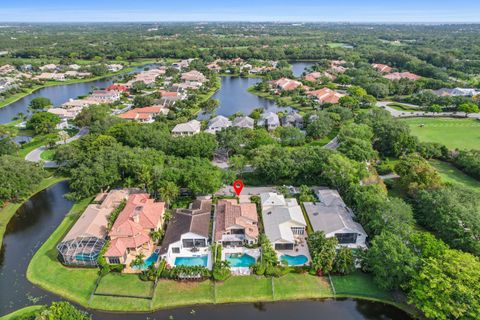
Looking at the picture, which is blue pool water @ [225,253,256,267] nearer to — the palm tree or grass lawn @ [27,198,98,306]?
the palm tree

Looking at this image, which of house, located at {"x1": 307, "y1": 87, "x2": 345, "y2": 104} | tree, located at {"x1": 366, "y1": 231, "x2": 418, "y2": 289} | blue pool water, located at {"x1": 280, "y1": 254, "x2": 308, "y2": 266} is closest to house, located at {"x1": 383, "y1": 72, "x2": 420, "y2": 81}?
house, located at {"x1": 307, "y1": 87, "x2": 345, "y2": 104}

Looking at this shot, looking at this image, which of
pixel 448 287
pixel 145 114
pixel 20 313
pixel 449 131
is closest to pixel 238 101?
pixel 145 114

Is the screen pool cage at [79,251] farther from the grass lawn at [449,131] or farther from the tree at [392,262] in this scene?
the grass lawn at [449,131]

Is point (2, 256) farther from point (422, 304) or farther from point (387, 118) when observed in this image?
point (387, 118)

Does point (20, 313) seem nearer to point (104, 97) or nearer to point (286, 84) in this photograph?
point (104, 97)

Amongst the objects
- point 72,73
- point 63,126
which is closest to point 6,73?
point 72,73

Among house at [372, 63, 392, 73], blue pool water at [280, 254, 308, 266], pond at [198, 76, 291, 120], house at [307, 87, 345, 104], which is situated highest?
house at [372, 63, 392, 73]
